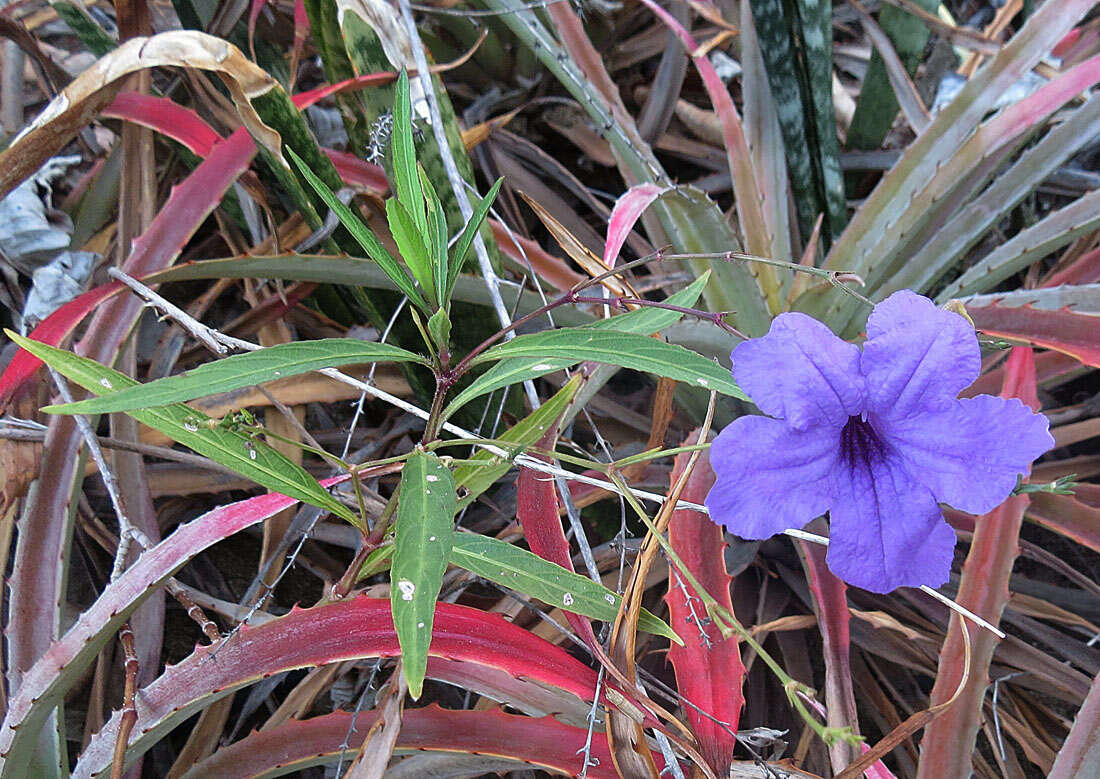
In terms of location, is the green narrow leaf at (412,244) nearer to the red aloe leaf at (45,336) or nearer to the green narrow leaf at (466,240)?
the green narrow leaf at (466,240)

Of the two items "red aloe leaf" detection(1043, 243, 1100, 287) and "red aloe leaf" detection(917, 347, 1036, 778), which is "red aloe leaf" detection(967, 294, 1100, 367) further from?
"red aloe leaf" detection(1043, 243, 1100, 287)

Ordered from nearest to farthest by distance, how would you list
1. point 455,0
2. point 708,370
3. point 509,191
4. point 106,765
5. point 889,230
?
point 708,370 < point 106,765 < point 889,230 < point 455,0 < point 509,191

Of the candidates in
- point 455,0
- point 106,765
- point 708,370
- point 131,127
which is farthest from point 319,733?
point 455,0

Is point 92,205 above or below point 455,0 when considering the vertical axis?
below

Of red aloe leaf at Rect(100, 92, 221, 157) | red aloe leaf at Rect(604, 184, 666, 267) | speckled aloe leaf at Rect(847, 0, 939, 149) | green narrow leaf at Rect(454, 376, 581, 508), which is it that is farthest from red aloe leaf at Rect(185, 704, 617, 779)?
speckled aloe leaf at Rect(847, 0, 939, 149)

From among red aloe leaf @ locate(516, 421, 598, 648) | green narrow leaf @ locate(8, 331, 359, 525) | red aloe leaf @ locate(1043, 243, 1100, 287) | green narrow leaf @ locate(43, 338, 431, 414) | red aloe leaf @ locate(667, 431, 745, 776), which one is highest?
green narrow leaf @ locate(43, 338, 431, 414)

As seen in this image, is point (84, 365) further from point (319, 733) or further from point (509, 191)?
point (509, 191)

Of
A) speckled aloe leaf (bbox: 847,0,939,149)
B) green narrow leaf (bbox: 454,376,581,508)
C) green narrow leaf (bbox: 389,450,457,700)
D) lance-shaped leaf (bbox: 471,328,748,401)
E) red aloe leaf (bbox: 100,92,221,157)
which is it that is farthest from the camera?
speckled aloe leaf (bbox: 847,0,939,149)
